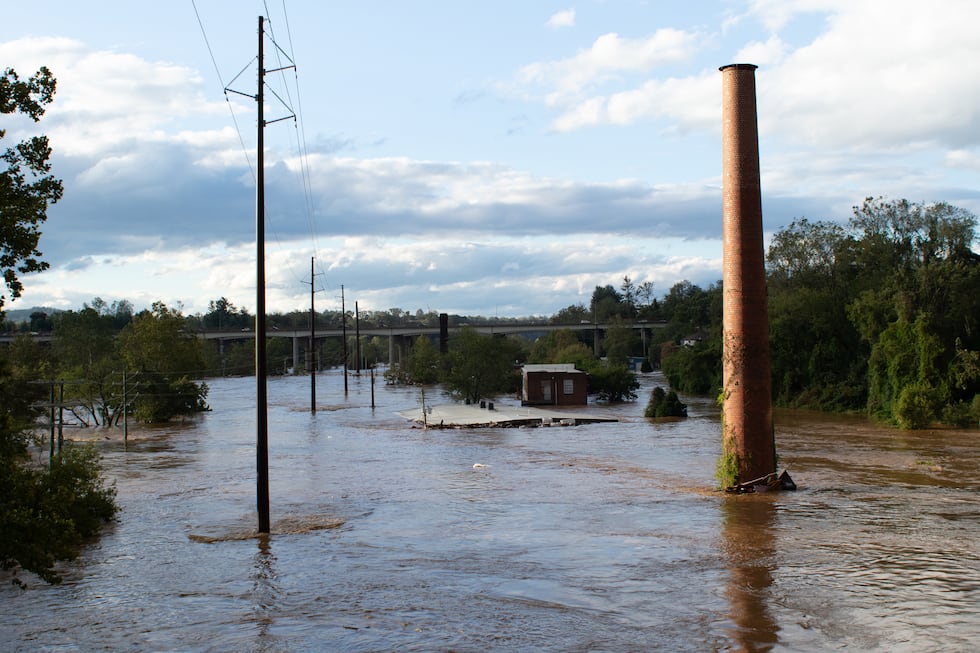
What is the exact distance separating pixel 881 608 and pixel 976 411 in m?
40.5

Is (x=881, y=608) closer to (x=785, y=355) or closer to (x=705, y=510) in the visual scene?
(x=705, y=510)

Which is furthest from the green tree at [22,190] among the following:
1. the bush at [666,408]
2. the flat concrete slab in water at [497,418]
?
the bush at [666,408]

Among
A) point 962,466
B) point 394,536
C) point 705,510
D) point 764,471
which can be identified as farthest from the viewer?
point 962,466

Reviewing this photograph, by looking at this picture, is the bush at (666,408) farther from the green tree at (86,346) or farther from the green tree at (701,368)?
the green tree at (86,346)

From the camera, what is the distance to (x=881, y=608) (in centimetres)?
1335

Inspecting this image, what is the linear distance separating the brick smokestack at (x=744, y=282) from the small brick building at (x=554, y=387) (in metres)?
48.3

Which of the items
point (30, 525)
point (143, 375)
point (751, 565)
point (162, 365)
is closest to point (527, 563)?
point (751, 565)

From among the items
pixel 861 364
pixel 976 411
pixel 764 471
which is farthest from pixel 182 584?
pixel 861 364

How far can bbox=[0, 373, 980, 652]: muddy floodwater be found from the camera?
12.5m

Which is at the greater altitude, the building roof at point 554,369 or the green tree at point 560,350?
the green tree at point 560,350

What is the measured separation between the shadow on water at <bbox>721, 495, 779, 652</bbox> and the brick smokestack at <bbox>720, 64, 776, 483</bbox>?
1.94m

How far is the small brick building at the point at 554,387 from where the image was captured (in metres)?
73.4

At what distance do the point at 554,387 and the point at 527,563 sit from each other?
5703cm

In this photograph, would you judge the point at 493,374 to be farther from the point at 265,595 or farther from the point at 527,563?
the point at 265,595
